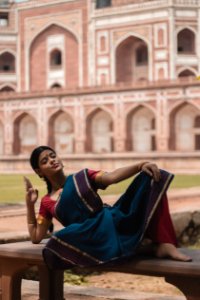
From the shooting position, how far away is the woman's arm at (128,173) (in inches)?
A: 135

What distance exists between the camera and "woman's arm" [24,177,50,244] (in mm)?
3879

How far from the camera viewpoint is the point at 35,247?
155 inches

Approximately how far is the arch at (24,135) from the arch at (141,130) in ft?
20.3

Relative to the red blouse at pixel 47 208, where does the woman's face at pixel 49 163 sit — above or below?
above

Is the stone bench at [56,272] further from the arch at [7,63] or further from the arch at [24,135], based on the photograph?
the arch at [7,63]

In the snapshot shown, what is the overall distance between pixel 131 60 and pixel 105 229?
3557 cm

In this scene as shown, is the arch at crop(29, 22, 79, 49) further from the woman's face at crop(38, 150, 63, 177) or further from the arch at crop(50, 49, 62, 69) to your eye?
the woman's face at crop(38, 150, 63, 177)

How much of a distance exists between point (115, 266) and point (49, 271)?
655 millimetres

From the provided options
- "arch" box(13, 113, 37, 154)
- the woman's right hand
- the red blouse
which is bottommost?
the red blouse

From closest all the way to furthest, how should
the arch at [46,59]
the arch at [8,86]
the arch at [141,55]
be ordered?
the arch at [141,55]
the arch at [46,59]
the arch at [8,86]

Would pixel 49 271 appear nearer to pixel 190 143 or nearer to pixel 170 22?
pixel 190 143

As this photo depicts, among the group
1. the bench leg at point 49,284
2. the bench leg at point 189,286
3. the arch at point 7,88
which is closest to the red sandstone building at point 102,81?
the arch at point 7,88

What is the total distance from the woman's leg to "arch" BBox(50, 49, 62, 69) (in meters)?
38.7

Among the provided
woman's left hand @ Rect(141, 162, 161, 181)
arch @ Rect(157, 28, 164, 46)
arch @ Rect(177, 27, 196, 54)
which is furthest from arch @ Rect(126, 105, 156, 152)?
woman's left hand @ Rect(141, 162, 161, 181)
